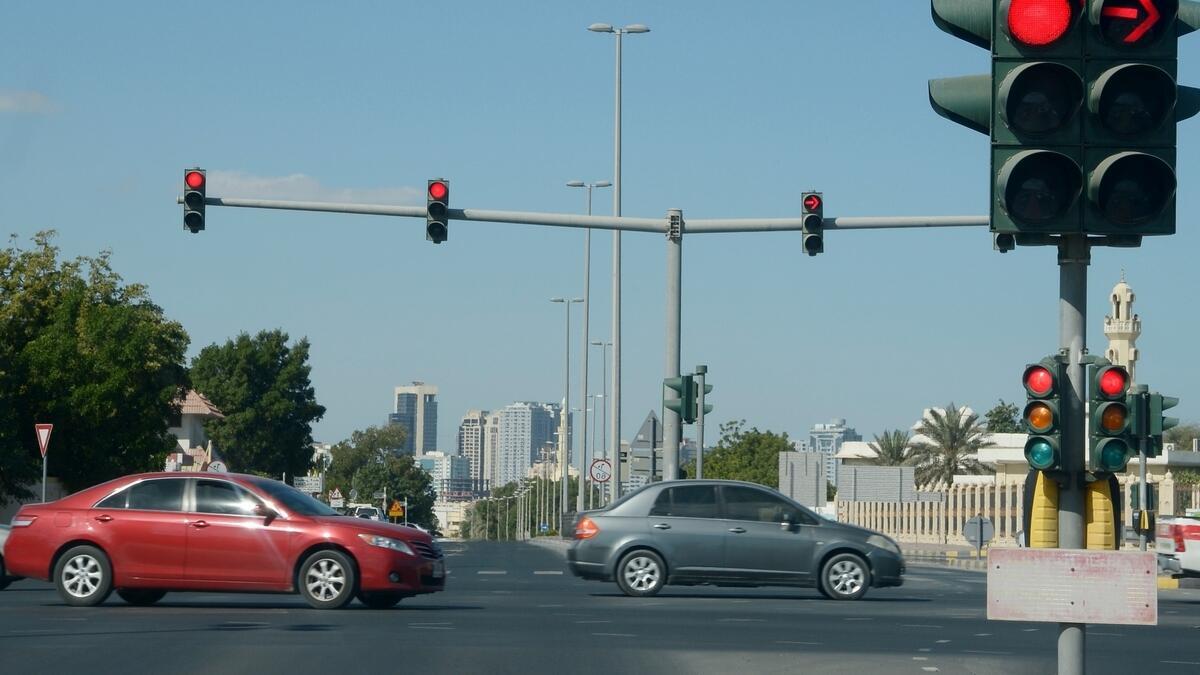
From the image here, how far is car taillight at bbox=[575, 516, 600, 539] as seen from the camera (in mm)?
22297

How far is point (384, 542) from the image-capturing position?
18188mm

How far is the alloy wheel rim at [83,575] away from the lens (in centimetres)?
1819

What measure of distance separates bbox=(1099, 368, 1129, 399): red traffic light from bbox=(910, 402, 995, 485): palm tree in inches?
2843

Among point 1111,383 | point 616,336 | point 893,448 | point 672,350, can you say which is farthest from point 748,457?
point 1111,383

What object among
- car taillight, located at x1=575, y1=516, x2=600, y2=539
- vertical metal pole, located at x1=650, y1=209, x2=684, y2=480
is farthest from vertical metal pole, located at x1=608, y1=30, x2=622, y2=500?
car taillight, located at x1=575, y1=516, x2=600, y2=539

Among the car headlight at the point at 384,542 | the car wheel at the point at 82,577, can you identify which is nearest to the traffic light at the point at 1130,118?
the car headlight at the point at 384,542

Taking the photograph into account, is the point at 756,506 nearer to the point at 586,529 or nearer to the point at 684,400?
the point at 586,529

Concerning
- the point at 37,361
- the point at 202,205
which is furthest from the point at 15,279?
the point at 202,205

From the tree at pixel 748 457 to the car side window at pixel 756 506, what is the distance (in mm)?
71156

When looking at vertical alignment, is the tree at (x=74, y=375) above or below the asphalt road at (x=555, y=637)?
above

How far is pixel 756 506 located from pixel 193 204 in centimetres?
920

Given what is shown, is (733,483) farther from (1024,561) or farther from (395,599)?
(1024,561)

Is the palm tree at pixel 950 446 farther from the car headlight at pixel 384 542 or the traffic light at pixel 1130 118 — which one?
the traffic light at pixel 1130 118

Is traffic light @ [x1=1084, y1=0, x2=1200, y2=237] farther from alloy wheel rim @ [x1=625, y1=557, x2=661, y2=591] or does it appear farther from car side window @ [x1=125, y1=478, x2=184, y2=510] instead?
alloy wheel rim @ [x1=625, y1=557, x2=661, y2=591]
